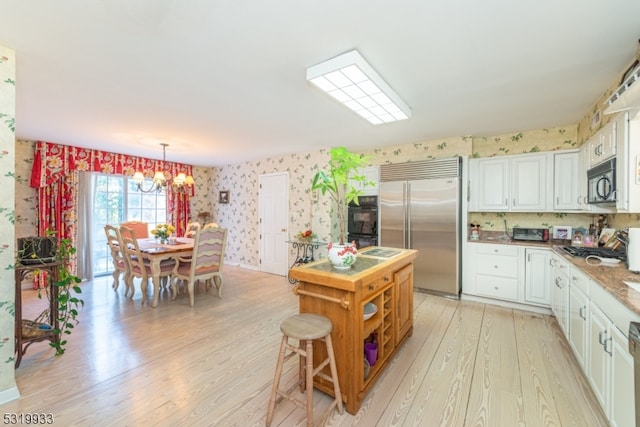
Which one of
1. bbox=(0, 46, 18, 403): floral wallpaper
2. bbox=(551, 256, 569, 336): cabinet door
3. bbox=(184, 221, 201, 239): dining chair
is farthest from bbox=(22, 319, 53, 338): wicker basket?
bbox=(551, 256, 569, 336): cabinet door

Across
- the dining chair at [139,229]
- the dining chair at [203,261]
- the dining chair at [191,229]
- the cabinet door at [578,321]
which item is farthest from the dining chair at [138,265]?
the cabinet door at [578,321]

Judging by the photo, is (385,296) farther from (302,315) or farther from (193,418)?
(193,418)

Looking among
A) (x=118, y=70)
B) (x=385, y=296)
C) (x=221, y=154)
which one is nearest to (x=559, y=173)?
(x=385, y=296)

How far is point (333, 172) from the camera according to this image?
1.90m

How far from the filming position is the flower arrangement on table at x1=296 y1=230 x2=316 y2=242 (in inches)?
187

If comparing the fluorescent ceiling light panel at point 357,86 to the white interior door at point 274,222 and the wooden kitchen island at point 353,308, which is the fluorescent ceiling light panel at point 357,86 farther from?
the white interior door at point 274,222

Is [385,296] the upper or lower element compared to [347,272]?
lower

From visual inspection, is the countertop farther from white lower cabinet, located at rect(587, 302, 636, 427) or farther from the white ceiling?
the white ceiling

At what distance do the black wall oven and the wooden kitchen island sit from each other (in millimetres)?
2273

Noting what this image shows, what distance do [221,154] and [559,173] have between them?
5.17 metres

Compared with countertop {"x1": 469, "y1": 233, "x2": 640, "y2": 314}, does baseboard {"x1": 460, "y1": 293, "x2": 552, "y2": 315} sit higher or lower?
lower

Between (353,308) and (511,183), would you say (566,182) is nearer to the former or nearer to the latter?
(511,183)

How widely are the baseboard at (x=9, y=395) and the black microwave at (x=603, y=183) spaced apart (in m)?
4.59

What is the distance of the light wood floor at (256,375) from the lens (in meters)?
1.71
